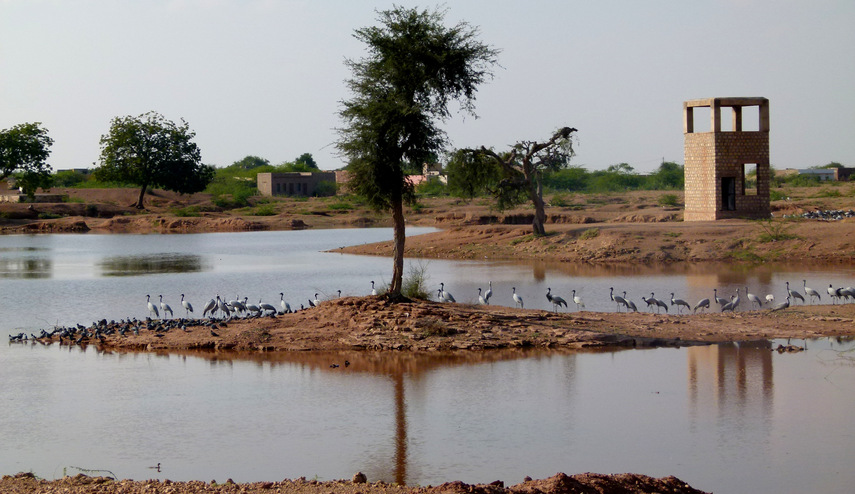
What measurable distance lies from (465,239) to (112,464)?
29861mm

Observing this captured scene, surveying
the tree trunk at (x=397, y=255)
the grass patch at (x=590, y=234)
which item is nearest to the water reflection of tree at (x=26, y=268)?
the tree trunk at (x=397, y=255)

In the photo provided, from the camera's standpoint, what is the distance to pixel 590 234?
3506 cm

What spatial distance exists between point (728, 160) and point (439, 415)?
26.2 m

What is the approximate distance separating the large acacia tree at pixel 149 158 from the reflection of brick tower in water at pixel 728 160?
142ft

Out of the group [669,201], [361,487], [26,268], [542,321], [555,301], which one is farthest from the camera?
[669,201]

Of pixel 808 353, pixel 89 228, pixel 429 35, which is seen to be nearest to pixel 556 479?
pixel 808 353

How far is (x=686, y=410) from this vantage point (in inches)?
448

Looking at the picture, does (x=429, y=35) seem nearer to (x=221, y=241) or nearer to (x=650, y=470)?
(x=650, y=470)

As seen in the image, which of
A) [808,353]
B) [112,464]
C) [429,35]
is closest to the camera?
[112,464]

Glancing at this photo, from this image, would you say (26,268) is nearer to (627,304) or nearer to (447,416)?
(627,304)

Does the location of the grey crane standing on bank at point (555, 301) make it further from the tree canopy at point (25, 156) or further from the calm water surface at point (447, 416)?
the tree canopy at point (25, 156)

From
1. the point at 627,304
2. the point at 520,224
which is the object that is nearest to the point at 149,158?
the point at 520,224

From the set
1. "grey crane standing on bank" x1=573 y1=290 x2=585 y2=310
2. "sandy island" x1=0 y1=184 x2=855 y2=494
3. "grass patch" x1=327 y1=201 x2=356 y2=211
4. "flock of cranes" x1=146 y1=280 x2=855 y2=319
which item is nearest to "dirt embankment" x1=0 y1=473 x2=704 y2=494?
"sandy island" x1=0 y1=184 x2=855 y2=494

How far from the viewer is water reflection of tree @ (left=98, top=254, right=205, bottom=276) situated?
32284 mm
